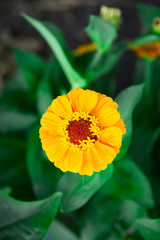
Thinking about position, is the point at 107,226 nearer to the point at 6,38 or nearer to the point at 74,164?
the point at 74,164

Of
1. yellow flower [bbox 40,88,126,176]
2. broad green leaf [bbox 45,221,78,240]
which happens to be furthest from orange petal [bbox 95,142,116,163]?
broad green leaf [bbox 45,221,78,240]

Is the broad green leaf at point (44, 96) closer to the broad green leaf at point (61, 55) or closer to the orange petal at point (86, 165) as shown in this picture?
the broad green leaf at point (61, 55)

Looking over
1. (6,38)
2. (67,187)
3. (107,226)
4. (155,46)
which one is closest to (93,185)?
(67,187)

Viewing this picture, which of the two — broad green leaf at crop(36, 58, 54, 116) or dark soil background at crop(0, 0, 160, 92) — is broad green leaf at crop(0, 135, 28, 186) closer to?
broad green leaf at crop(36, 58, 54, 116)

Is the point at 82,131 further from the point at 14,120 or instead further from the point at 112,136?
the point at 14,120

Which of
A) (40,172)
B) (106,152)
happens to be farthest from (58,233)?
(106,152)

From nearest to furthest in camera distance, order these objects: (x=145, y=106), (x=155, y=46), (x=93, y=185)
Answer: (x=93, y=185)
(x=155, y=46)
(x=145, y=106)

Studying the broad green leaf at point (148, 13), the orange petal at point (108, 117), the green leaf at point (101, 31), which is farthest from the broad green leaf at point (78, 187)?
the broad green leaf at point (148, 13)
